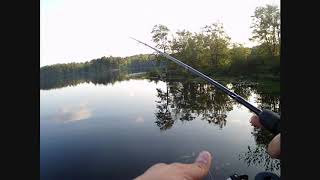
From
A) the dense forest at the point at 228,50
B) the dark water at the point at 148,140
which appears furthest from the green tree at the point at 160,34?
the dark water at the point at 148,140

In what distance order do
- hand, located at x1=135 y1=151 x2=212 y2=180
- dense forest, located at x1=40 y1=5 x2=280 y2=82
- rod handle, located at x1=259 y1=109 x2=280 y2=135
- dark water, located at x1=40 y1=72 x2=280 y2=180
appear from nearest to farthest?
1. hand, located at x1=135 y1=151 x2=212 y2=180
2. rod handle, located at x1=259 y1=109 x2=280 y2=135
3. dark water, located at x1=40 y1=72 x2=280 y2=180
4. dense forest, located at x1=40 y1=5 x2=280 y2=82

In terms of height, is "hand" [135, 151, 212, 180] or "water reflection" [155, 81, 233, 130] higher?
"hand" [135, 151, 212, 180]

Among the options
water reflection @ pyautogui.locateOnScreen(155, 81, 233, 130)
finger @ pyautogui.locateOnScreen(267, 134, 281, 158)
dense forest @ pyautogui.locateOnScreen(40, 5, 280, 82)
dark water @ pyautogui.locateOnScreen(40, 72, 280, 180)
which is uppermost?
dense forest @ pyautogui.locateOnScreen(40, 5, 280, 82)

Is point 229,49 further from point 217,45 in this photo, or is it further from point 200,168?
point 200,168

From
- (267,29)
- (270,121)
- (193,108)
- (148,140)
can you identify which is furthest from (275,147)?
(267,29)

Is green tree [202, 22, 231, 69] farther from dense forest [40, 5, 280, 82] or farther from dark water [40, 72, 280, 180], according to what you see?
dark water [40, 72, 280, 180]

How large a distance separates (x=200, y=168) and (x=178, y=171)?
114 millimetres

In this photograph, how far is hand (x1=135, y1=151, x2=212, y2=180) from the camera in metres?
1.25

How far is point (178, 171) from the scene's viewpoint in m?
1.27

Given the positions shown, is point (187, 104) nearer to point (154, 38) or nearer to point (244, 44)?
point (244, 44)

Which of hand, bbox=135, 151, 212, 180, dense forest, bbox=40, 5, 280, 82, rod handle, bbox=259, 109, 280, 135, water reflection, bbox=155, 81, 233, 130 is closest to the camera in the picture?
hand, bbox=135, 151, 212, 180

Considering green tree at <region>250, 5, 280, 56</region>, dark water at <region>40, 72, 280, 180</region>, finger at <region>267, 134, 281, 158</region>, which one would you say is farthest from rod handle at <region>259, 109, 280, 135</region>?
green tree at <region>250, 5, 280, 56</region>

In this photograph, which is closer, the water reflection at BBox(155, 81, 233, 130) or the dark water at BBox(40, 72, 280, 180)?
the dark water at BBox(40, 72, 280, 180)
